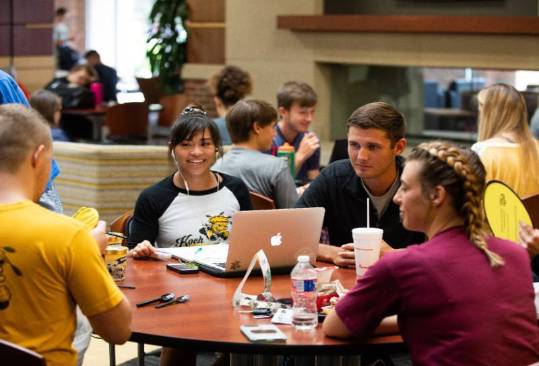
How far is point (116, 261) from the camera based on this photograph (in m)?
3.14

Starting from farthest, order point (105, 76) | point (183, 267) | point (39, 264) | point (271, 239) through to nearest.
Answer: point (105, 76) < point (183, 267) < point (271, 239) < point (39, 264)

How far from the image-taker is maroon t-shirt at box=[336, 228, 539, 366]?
2.33 metres

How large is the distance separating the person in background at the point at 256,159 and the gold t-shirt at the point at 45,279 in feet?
8.17

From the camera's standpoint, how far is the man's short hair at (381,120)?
3473 mm

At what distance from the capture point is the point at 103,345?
5.09 meters

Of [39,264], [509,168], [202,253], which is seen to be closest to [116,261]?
[202,253]

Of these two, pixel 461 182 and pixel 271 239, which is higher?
pixel 461 182

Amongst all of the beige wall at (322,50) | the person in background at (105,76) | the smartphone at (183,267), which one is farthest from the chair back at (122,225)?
the person in background at (105,76)

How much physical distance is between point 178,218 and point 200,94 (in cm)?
762

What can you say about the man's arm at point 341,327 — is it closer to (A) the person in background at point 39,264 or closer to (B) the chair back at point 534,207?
(A) the person in background at point 39,264

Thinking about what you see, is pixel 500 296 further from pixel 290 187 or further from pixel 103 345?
pixel 103 345

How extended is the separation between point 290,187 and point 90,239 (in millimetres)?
2568

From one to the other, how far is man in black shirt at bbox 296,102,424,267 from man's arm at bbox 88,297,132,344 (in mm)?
1149

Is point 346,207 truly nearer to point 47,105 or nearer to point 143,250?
point 143,250
